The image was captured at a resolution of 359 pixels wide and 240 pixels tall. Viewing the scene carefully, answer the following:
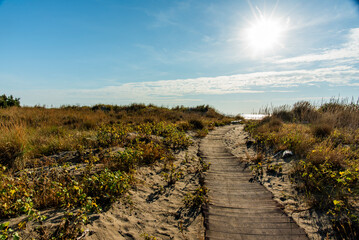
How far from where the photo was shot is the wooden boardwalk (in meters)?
3.05

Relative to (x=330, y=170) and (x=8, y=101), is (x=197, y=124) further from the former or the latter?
(x=8, y=101)

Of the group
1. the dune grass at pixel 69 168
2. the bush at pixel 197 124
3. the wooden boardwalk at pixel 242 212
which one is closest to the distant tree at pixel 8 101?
the dune grass at pixel 69 168

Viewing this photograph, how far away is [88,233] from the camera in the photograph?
2.69 meters

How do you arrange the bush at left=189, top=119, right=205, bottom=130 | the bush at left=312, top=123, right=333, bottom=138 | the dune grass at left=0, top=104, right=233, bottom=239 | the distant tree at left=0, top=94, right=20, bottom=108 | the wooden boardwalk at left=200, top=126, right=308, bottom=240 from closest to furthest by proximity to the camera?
the dune grass at left=0, top=104, right=233, bottom=239
the wooden boardwalk at left=200, top=126, right=308, bottom=240
the bush at left=312, top=123, right=333, bottom=138
the bush at left=189, top=119, right=205, bottom=130
the distant tree at left=0, top=94, right=20, bottom=108

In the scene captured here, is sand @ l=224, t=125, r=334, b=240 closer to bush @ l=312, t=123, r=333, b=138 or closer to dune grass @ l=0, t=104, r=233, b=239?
bush @ l=312, t=123, r=333, b=138

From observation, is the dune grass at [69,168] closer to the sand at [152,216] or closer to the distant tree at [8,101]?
the sand at [152,216]

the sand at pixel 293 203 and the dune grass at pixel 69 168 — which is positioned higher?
the dune grass at pixel 69 168

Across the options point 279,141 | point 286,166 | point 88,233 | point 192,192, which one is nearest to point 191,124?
point 279,141

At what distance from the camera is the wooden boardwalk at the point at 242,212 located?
10.0 feet

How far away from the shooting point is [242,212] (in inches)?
144

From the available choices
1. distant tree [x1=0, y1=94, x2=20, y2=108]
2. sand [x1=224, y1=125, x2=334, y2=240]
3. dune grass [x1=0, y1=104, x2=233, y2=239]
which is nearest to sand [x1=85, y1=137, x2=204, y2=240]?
dune grass [x1=0, y1=104, x2=233, y2=239]

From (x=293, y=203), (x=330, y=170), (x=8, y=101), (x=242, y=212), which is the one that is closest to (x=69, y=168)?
(x=242, y=212)

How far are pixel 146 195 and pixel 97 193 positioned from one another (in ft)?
3.79

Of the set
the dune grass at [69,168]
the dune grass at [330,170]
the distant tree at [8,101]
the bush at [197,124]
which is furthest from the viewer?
the distant tree at [8,101]
